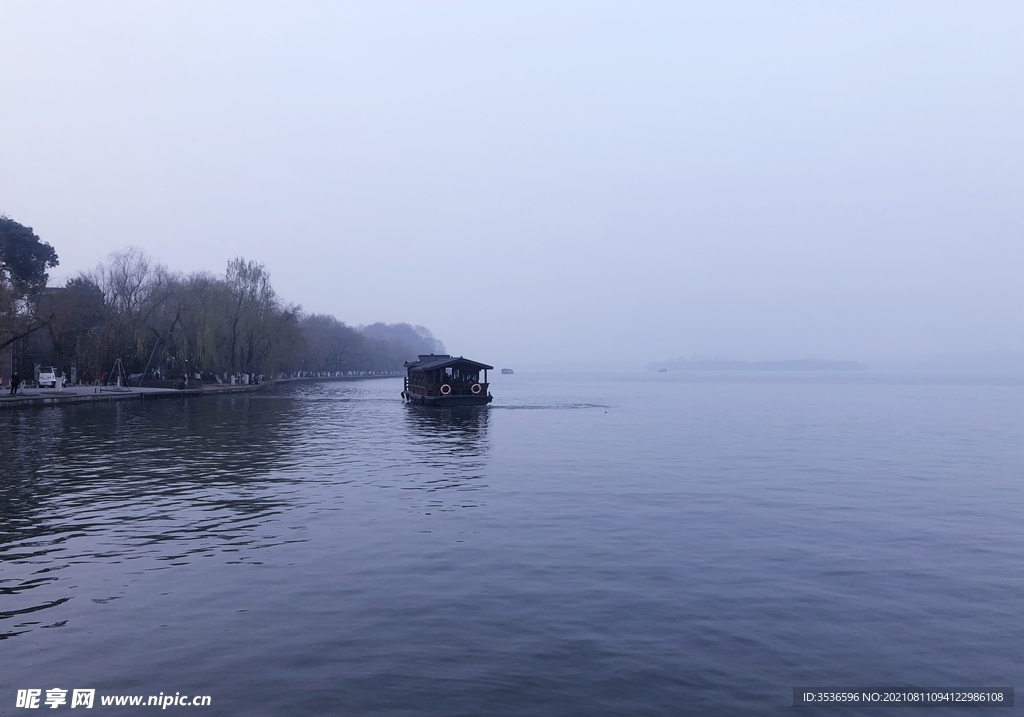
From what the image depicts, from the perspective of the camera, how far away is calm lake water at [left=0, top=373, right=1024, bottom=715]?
8352 mm

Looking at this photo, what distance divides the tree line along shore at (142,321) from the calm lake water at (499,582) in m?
52.9

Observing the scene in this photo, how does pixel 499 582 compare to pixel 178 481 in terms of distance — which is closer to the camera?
pixel 499 582

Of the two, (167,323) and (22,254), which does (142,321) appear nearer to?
(167,323)

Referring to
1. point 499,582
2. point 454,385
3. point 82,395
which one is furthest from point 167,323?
point 499,582

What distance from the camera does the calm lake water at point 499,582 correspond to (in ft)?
27.4

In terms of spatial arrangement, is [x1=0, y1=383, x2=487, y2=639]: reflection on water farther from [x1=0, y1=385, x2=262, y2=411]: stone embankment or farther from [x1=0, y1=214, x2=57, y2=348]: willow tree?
[x1=0, y1=214, x2=57, y2=348]: willow tree

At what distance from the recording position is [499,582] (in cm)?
1224

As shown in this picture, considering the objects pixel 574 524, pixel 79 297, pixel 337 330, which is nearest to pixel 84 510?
pixel 574 524

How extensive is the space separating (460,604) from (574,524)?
Answer: 644cm

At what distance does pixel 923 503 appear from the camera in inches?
835

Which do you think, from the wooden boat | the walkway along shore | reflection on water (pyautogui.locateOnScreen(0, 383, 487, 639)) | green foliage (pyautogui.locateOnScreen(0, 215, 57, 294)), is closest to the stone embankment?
the walkway along shore

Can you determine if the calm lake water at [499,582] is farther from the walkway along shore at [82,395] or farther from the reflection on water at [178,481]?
the walkway along shore at [82,395]

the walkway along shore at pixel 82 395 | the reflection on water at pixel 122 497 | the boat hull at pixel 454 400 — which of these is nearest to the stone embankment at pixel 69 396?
the walkway along shore at pixel 82 395

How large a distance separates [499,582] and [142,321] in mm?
78394
